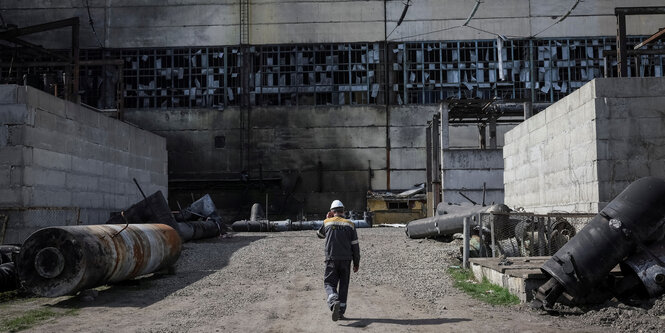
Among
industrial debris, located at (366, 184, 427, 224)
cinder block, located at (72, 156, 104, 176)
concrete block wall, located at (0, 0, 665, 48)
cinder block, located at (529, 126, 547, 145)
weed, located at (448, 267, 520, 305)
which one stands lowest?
weed, located at (448, 267, 520, 305)

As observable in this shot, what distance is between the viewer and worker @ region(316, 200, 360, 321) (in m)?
8.33

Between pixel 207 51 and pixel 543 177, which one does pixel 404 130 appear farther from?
pixel 543 177

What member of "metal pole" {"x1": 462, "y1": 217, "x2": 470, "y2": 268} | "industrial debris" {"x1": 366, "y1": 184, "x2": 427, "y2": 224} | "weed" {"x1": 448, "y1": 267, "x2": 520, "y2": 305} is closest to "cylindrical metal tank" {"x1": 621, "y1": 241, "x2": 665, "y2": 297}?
"weed" {"x1": 448, "y1": 267, "x2": 520, "y2": 305}

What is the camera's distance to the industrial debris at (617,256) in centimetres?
822

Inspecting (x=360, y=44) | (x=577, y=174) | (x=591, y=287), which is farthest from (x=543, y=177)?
(x=360, y=44)

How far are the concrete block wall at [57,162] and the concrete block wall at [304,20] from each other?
1451 centimetres

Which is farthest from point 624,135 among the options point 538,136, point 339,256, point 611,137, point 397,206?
point 397,206

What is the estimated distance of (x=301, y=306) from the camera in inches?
369

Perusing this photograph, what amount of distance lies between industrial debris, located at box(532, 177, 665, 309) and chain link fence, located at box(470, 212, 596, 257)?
2.61 meters

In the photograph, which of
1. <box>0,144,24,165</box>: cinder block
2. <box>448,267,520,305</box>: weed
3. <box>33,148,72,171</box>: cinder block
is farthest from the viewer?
<box>33,148,72,171</box>: cinder block

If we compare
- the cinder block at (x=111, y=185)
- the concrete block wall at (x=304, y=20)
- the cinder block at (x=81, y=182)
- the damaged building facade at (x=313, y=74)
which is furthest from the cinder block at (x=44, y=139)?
the concrete block wall at (x=304, y=20)

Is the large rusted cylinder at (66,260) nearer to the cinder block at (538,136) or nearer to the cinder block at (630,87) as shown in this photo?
the cinder block at (630,87)

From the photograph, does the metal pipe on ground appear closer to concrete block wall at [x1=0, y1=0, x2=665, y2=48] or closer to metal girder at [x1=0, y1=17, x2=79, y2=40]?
metal girder at [x1=0, y1=17, x2=79, y2=40]

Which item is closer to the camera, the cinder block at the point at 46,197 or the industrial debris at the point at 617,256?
the industrial debris at the point at 617,256
